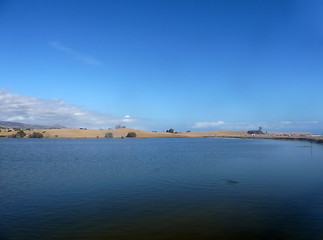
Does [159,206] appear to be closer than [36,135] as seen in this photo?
Yes

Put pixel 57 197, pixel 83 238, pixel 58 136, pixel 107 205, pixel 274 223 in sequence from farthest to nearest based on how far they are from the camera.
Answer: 1. pixel 58 136
2. pixel 57 197
3. pixel 107 205
4. pixel 274 223
5. pixel 83 238

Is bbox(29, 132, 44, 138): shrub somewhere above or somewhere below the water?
above

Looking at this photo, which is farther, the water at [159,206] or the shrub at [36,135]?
the shrub at [36,135]

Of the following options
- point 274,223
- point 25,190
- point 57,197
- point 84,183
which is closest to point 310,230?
point 274,223

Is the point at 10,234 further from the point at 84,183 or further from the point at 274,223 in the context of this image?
the point at 274,223

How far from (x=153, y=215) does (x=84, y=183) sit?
632 cm

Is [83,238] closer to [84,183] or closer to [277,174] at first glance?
[84,183]

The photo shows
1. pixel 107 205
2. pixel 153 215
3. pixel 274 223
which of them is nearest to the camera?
pixel 274 223

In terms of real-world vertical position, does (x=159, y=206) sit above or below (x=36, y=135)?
below

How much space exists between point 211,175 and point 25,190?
10425 mm

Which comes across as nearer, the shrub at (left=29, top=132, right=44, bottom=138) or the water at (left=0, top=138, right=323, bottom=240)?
the water at (left=0, top=138, right=323, bottom=240)

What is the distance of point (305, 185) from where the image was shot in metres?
14.9

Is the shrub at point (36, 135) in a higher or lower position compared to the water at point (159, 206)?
higher

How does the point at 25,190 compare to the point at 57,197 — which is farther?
the point at 25,190
